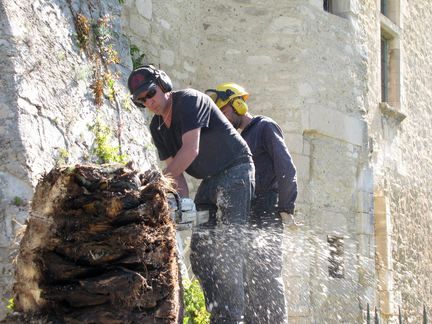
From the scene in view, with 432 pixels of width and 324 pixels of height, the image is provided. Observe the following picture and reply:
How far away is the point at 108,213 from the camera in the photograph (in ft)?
11.8

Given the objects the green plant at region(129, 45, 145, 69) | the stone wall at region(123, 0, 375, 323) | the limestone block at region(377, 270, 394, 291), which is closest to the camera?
the green plant at region(129, 45, 145, 69)

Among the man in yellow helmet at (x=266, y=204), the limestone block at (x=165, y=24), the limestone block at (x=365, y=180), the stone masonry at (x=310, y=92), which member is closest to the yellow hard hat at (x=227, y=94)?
the man in yellow helmet at (x=266, y=204)

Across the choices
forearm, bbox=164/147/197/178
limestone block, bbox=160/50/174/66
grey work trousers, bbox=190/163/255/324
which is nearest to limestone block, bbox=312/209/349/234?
limestone block, bbox=160/50/174/66

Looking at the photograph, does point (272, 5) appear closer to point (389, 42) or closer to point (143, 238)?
point (389, 42)

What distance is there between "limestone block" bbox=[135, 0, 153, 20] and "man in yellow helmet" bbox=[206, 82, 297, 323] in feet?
8.14

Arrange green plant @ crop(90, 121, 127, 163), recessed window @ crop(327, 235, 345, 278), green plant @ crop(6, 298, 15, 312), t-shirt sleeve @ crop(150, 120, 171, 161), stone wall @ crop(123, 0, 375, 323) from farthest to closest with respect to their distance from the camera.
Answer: recessed window @ crop(327, 235, 345, 278)
stone wall @ crop(123, 0, 375, 323)
green plant @ crop(90, 121, 127, 163)
t-shirt sleeve @ crop(150, 120, 171, 161)
green plant @ crop(6, 298, 15, 312)

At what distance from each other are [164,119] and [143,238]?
4.50 ft

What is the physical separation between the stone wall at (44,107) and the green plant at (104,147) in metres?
0.03

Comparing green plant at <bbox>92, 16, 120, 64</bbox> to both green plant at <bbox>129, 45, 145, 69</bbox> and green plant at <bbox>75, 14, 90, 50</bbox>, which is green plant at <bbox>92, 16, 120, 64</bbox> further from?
green plant at <bbox>129, 45, 145, 69</bbox>

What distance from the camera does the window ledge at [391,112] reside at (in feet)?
40.3

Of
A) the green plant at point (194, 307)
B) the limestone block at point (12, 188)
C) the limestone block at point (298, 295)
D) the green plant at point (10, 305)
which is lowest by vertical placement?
the limestone block at point (298, 295)

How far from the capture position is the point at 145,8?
8039mm

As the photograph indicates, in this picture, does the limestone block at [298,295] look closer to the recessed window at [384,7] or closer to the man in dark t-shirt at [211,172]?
the man in dark t-shirt at [211,172]

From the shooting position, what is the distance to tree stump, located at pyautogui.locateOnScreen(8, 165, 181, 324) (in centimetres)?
354
